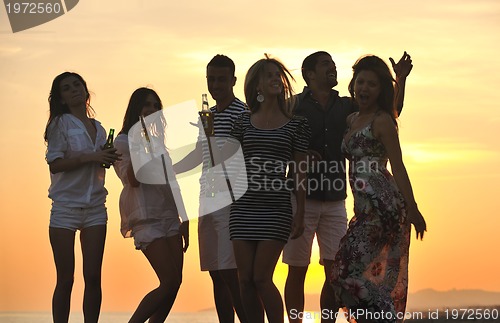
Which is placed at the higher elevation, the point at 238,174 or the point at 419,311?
the point at 238,174

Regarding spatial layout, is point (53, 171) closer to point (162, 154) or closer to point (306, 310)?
point (162, 154)

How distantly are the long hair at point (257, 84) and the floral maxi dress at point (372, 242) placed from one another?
869 mm

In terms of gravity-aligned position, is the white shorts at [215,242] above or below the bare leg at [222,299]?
above

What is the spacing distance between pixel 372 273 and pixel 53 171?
2.73 metres

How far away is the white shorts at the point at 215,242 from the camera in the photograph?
8.41 meters

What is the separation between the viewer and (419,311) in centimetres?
880

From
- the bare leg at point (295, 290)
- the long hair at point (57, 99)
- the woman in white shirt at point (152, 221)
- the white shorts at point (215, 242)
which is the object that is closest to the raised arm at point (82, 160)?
the woman in white shirt at point (152, 221)

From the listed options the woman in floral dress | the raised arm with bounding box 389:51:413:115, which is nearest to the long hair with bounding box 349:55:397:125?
the woman in floral dress

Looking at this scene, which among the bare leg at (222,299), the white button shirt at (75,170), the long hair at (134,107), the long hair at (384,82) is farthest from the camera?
the bare leg at (222,299)

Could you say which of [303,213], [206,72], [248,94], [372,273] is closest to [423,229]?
[372,273]

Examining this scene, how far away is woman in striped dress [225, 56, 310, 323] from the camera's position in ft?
24.9

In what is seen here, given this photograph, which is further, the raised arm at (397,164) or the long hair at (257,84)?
the long hair at (257,84)

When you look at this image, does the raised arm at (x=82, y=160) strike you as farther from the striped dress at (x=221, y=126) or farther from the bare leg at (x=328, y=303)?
the bare leg at (x=328, y=303)

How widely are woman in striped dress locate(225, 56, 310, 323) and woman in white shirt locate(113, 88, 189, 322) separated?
0.87m
